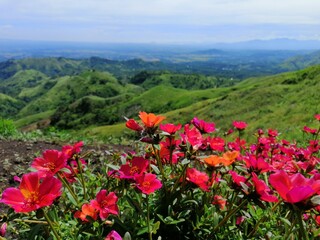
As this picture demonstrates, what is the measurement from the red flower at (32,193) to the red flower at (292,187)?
4.18 ft

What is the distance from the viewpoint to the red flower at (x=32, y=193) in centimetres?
218

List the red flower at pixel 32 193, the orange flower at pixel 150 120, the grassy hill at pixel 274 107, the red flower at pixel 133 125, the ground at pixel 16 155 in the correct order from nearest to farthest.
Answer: the red flower at pixel 32 193
the orange flower at pixel 150 120
the red flower at pixel 133 125
the ground at pixel 16 155
the grassy hill at pixel 274 107

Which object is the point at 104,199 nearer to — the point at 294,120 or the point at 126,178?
the point at 126,178

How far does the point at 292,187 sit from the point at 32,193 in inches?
61.5

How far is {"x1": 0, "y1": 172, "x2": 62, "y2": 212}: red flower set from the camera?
218 centimetres

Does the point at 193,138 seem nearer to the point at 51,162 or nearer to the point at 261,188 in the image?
the point at 261,188

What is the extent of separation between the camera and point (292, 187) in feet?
6.52

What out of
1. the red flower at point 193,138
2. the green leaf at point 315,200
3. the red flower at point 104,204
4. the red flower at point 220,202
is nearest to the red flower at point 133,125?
the red flower at point 193,138

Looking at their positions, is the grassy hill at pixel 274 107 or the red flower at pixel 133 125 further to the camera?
the grassy hill at pixel 274 107

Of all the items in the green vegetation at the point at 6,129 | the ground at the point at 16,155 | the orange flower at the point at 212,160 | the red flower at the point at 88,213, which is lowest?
the green vegetation at the point at 6,129

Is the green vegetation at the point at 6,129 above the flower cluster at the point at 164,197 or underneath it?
underneath

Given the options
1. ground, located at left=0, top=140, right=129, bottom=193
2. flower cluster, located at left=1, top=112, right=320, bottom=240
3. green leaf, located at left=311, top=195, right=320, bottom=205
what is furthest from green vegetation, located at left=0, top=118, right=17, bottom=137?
green leaf, located at left=311, top=195, right=320, bottom=205

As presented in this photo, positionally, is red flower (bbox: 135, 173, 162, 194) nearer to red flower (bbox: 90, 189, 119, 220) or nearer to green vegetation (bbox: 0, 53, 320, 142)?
red flower (bbox: 90, 189, 119, 220)

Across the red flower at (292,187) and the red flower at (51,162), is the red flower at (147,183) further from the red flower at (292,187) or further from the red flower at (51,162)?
the red flower at (292,187)
